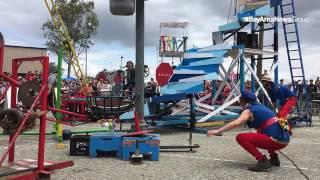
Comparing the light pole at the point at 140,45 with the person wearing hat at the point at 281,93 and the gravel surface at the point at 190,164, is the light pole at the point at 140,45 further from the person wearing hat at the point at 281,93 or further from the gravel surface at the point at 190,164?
A: the person wearing hat at the point at 281,93

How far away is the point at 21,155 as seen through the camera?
7.50 metres

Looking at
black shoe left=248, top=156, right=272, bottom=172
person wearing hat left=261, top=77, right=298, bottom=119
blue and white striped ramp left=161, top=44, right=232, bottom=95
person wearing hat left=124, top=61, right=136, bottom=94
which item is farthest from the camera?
person wearing hat left=124, top=61, right=136, bottom=94

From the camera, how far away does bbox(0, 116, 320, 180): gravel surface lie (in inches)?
242

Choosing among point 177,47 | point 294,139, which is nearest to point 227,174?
point 294,139

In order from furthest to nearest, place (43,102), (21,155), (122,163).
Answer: (21,155) → (122,163) → (43,102)

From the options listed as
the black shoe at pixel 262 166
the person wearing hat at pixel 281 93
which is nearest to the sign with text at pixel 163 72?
the person wearing hat at pixel 281 93

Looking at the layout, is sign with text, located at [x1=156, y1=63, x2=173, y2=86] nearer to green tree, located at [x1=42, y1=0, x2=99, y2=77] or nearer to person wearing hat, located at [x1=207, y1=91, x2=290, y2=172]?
person wearing hat, located at [x1=207, y1=91, x2=290, y2=172]

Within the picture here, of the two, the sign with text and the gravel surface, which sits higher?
the sign with text

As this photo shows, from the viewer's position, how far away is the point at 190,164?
6.94 meters

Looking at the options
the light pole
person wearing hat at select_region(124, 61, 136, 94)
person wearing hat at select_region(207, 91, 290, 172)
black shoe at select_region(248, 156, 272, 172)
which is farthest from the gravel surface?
person wearing hat at select_region(124, 61, 136, 94)

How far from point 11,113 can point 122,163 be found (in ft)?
8.00

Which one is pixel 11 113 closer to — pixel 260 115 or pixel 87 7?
pixel 260 115

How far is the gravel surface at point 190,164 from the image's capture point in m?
6.14

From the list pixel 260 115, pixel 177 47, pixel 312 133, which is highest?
pixel 177 47
